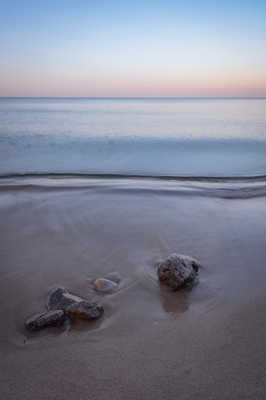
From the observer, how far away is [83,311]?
2.39 meters

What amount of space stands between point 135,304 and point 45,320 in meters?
0.82

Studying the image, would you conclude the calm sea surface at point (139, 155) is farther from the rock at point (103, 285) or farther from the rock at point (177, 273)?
the rock at point (103, 285)

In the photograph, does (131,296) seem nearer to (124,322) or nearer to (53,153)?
(124,322)

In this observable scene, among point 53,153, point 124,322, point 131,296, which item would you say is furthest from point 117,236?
point 53,153

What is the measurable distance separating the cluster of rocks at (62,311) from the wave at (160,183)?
13.1 ft

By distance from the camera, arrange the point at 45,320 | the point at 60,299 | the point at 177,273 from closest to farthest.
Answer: the point at 45,320 → the point at 60,299 → the point at 177,273

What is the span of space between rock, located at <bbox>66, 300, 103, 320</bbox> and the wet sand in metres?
0.07

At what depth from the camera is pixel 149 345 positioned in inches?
84.7

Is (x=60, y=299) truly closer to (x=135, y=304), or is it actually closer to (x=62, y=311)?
(x=62, y=311)

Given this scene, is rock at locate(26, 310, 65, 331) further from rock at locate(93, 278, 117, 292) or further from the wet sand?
rock at locate(93, 278, 117, 292)

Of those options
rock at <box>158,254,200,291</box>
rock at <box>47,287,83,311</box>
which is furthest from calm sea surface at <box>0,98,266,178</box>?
rock at <box>47,287,83,311</box>

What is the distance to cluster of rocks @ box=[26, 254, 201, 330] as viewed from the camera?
91.7 inches

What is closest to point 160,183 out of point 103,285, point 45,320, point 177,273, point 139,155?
point 177,273

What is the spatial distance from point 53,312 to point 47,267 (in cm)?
95
